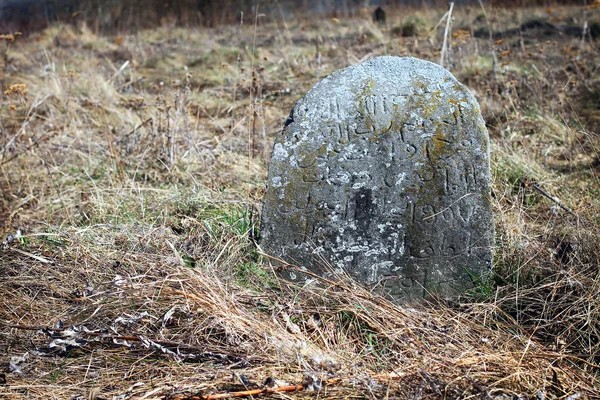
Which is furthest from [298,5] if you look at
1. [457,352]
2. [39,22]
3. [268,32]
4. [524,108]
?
[457,352]

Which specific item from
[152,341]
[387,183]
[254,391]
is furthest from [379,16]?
[254,391]

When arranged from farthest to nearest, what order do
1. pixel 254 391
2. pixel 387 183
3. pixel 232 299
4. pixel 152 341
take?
pixel 387 183
pixel 232 299
pixel 152 341
pixel 254 391

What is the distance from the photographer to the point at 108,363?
2213 millimetres

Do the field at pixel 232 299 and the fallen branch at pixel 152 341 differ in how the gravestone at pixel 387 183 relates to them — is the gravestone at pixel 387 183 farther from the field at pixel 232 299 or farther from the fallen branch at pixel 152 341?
the fallen branch at pixel 152 341

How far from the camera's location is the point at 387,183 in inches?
107

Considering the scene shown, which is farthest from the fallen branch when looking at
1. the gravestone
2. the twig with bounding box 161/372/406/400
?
the gravestone

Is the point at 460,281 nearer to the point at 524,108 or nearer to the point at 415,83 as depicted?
the point at 415,83

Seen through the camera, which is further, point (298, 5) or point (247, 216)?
point (298, 5)

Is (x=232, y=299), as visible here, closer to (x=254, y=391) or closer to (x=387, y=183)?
(x=254, y=391)

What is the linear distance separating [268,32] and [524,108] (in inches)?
204

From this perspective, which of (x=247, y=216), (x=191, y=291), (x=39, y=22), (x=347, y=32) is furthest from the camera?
(x=39, y=22)

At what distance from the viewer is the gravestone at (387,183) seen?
269 cm

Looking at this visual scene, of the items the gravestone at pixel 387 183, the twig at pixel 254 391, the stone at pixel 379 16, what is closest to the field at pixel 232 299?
the twig at pixel 254 391

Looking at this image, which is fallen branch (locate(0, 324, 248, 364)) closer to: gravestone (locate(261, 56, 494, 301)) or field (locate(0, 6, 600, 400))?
field (locate(0, 6, 600, 400))
